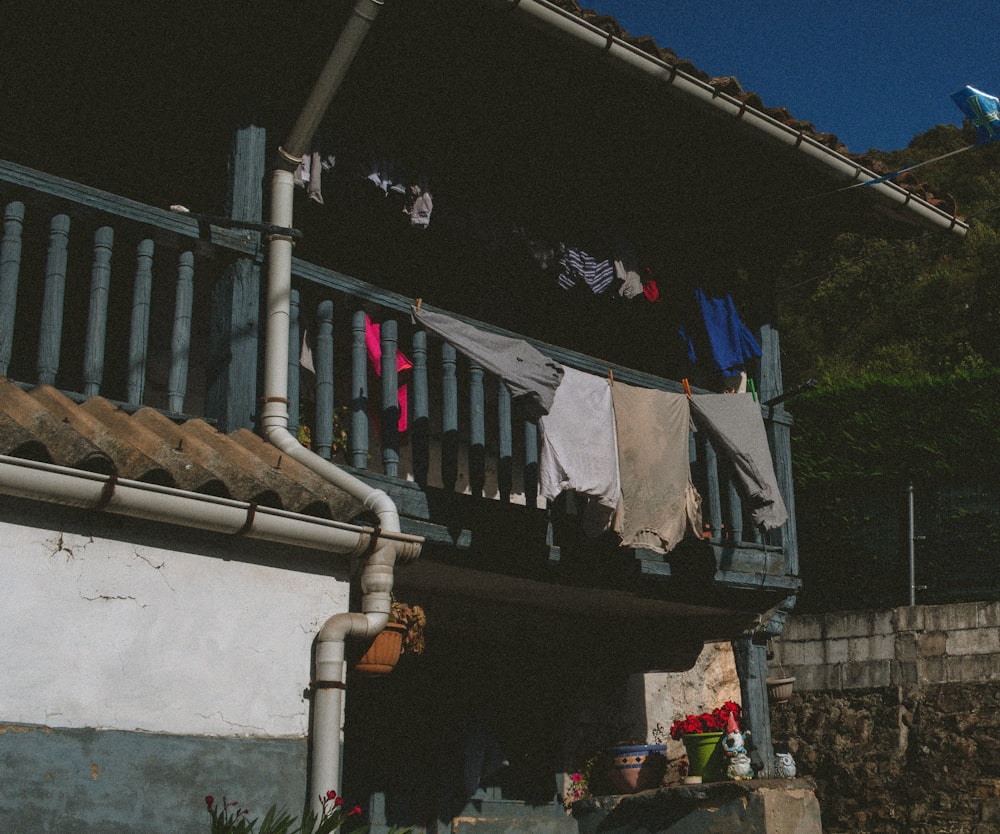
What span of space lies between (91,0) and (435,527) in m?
3.44

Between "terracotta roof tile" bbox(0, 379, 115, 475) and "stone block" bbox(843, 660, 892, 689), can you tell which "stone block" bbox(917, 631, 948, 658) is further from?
"terracotta roof tile" bbox(0, 379, 115, 475)

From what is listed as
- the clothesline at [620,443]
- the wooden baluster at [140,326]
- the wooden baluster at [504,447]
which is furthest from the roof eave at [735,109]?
the wooden baluster at [140,326]

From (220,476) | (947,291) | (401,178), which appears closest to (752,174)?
(401,178)

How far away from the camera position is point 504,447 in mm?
7062

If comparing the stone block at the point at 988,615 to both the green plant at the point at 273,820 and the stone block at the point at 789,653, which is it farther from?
the green plant at the point at 273,820

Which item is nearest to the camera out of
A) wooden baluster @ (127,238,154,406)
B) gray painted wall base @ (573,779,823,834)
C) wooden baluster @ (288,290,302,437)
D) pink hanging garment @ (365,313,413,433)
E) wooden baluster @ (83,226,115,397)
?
wooden baluster @ (83,226,115,397)

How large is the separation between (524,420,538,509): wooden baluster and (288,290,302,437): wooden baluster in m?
1.42

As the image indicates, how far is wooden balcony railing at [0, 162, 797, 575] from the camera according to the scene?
5.63m

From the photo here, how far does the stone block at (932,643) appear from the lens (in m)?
12.3

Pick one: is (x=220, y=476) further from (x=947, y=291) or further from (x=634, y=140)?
(x=947, y=291)

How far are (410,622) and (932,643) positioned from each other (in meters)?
7.87

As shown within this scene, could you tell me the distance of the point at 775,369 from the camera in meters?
8.98

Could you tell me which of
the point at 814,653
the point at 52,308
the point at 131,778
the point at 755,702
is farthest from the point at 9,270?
the point at 814,653

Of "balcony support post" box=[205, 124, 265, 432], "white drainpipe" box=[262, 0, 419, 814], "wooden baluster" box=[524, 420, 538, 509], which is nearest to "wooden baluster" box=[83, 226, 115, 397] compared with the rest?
"balcony support post" box=[205, 124, 265, 432]
